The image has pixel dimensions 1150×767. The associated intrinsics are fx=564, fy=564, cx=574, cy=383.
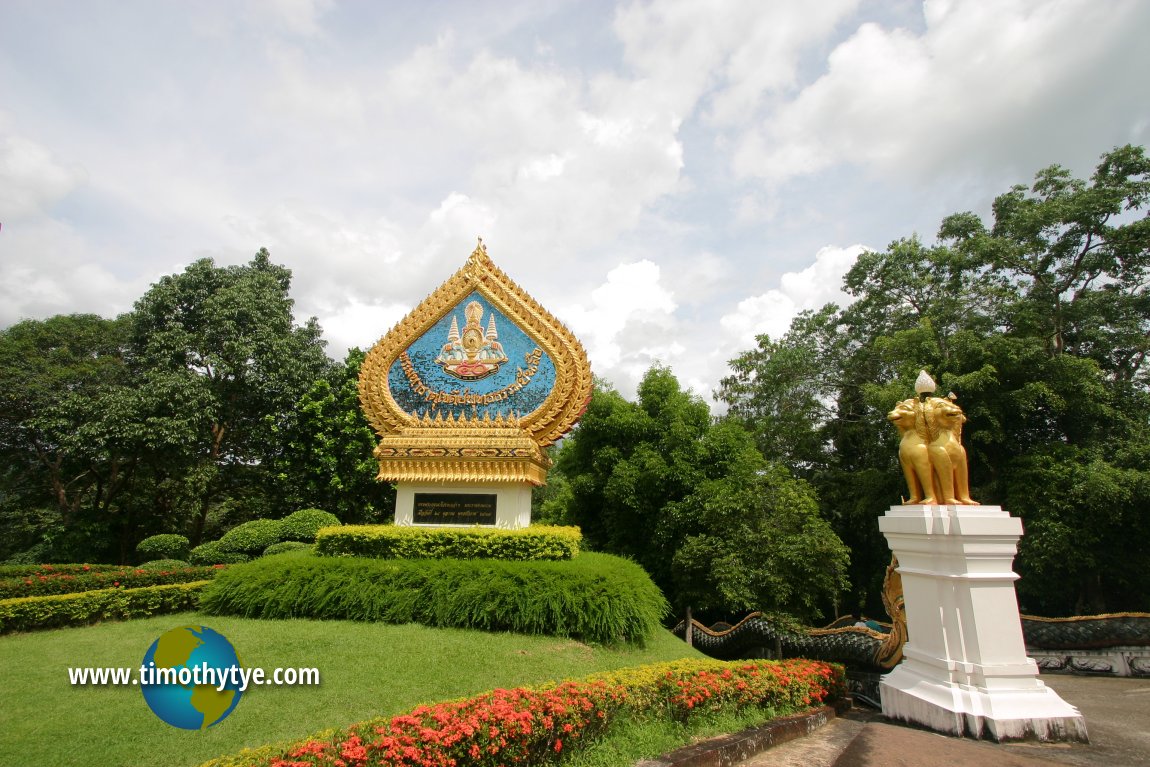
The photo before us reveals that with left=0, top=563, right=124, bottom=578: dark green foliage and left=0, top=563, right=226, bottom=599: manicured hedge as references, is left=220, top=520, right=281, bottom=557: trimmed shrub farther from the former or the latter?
left=0, top=563, right=226, bottom=599: manicured hedge

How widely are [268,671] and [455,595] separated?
8.30ft

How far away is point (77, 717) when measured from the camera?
4.62 m

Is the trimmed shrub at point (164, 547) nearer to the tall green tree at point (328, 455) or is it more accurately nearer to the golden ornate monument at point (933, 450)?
the tall green tree at point (328, 455)

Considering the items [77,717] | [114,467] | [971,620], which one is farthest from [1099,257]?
[114,467]

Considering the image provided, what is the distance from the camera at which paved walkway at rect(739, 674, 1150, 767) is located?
3.54 m

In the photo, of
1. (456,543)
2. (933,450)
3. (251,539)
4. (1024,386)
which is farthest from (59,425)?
(1024,386)

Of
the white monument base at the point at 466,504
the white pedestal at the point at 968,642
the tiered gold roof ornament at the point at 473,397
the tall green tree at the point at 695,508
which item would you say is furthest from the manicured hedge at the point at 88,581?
the white pedestal at the point at 968,642

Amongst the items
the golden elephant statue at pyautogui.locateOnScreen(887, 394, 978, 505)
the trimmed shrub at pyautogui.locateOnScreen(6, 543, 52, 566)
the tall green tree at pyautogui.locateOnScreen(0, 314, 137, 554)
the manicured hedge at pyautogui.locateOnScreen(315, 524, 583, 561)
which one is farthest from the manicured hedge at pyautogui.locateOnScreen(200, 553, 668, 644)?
the trimmed shrub at pyautogui.locateOnScreen(6, 543, 52, 566)

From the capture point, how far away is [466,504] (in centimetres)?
1032

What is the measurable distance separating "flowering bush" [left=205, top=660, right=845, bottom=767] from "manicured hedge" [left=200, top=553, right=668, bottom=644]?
2028mm

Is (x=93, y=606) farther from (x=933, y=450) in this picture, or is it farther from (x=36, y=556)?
(x=36, y=556)

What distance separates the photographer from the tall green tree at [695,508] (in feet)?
38.0

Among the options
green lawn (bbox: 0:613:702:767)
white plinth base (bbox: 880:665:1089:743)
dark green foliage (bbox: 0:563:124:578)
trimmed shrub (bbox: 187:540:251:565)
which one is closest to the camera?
green lawn (bbox: 0:613:702:767)

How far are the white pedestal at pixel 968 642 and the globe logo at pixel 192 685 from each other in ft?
19.8
